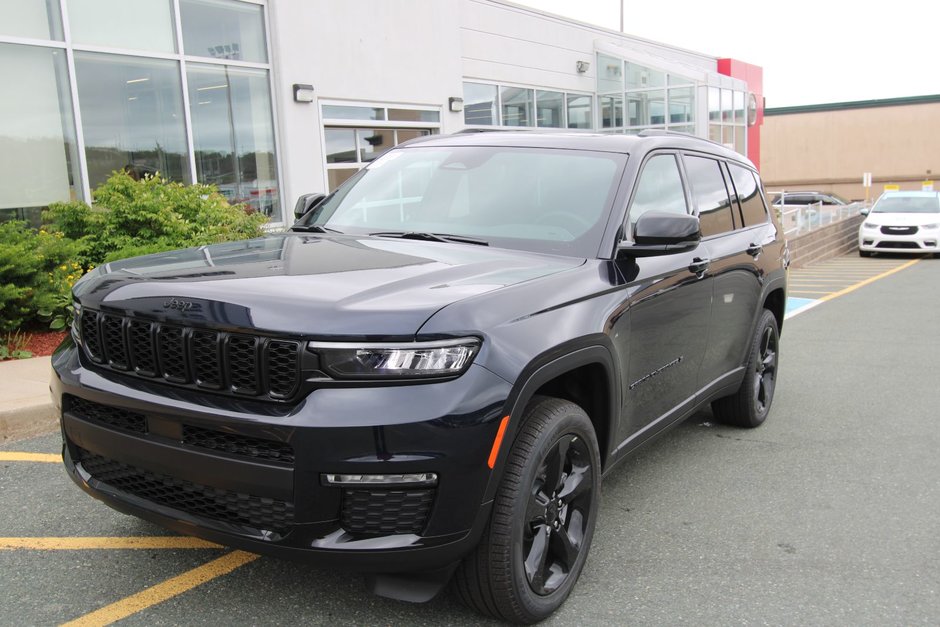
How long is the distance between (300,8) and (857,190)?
4671cm

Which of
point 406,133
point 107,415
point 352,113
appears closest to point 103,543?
point 107,415

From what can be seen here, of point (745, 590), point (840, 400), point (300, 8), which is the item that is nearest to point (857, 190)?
point (300, 8)

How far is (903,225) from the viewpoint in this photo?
2161 centimetres

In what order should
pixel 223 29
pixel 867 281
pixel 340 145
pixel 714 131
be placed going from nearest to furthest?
pixel 223 29 → pixel 340 145 → pixel 867 281 → pixel 714 131

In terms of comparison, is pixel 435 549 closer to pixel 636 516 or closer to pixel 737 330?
pixel 636 516

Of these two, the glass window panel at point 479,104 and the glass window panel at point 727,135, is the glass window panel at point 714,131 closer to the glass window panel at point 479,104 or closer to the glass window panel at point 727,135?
the glass window panel at point 727,135

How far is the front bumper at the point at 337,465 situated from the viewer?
251cm

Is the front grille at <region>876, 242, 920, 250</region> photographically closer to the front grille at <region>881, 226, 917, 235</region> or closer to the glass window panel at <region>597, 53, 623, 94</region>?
the front grille at <region>881, 226, 917, 235</region>

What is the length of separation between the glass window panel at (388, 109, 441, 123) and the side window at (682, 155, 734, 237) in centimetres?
1122

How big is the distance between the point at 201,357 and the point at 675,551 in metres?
2.28

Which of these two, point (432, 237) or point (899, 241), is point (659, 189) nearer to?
point (432, 237)

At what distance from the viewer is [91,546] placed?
3.69m

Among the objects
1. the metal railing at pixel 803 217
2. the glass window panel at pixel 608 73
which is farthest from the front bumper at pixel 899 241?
the glass window panel at pixel 608 73

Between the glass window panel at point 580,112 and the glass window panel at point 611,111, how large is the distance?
0.46 metres
